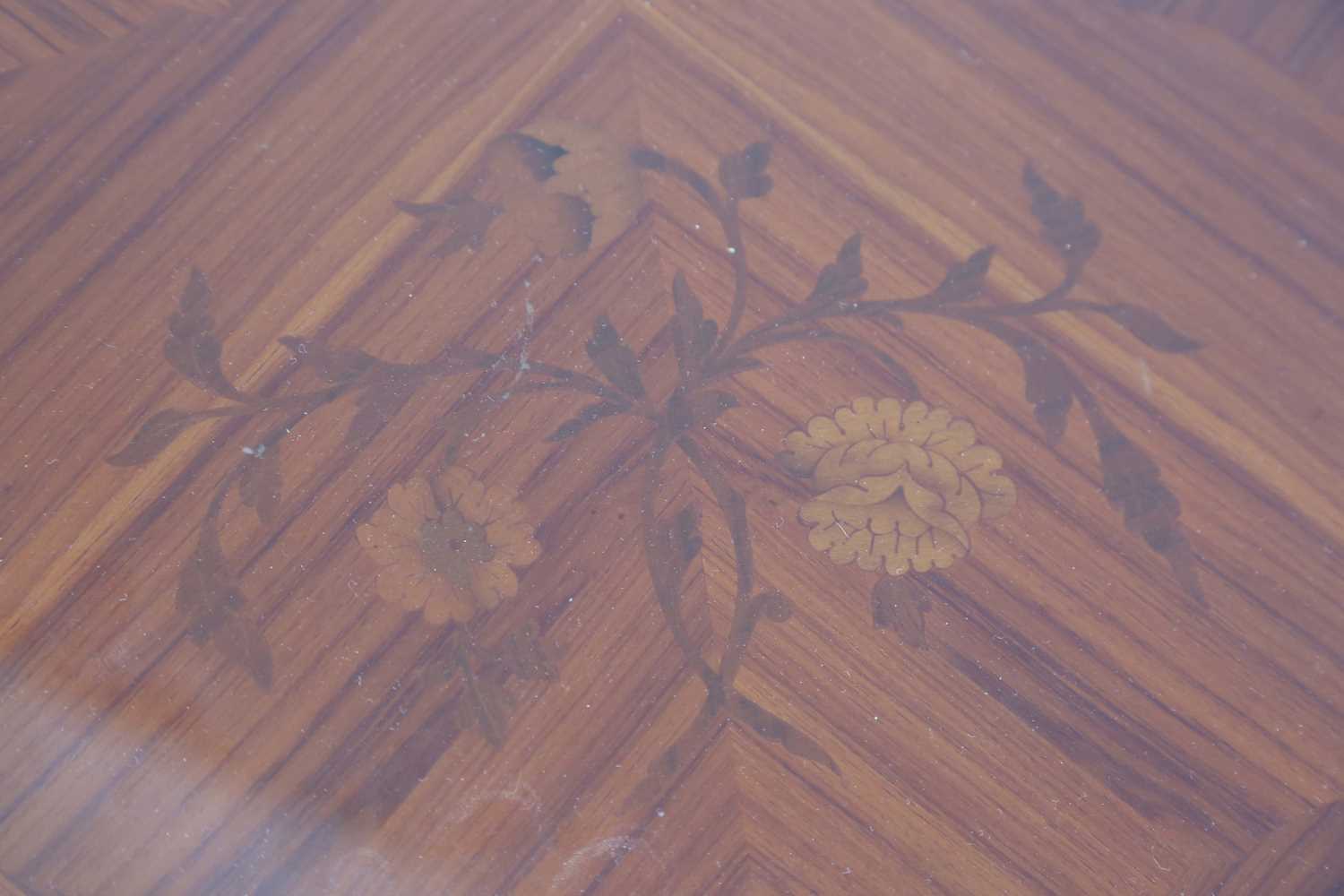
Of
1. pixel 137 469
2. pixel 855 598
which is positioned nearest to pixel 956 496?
pixel 855 598

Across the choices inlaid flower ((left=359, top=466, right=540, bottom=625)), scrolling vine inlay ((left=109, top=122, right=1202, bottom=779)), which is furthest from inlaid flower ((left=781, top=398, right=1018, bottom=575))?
inlaid flower ((left=359, top=466, right=540, bottom=625))

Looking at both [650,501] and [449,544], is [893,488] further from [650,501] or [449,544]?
[449,544]

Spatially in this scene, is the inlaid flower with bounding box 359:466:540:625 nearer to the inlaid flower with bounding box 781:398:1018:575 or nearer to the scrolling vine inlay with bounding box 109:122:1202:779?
the scrolling vine inlay with bounding box 109:122:1202:779

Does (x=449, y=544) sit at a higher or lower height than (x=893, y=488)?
lower

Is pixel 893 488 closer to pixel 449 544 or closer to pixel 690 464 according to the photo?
pixel 690 464

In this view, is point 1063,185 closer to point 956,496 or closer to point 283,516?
point 956,496

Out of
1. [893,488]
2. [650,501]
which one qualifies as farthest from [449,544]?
[893,488]

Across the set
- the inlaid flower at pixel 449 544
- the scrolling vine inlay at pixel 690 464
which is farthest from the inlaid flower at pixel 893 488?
the inlaid flower at pixel 449 544
